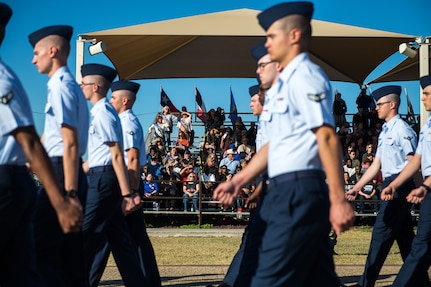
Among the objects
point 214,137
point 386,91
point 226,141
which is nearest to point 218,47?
point 226,141

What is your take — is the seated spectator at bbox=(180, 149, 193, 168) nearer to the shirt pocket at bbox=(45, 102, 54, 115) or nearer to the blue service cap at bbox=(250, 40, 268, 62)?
the blue service cap at bbox=(250, 40, 268, 62)

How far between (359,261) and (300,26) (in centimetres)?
792

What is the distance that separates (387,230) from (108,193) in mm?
3001

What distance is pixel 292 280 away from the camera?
4.33m

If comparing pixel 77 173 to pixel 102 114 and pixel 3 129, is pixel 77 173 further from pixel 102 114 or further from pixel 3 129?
pixel 102 114

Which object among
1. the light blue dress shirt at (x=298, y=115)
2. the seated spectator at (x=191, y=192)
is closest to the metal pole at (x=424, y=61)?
the seated spectator at (x=191, y=192)

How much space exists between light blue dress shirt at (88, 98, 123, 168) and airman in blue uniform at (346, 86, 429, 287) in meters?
2.62

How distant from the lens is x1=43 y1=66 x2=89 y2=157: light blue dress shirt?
214 inches

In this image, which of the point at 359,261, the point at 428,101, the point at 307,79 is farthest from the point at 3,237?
the point at 359,261

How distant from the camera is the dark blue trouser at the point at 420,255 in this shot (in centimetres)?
745

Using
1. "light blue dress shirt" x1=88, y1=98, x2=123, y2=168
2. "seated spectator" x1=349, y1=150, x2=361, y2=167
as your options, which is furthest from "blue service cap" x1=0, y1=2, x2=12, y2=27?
"seated spectator" x1=349, y1=150, x2=361, y2=167

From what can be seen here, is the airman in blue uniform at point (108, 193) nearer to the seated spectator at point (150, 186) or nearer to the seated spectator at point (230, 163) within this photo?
the seated spectator at point (150, 186)

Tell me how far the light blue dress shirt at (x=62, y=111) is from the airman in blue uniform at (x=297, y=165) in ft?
4.60

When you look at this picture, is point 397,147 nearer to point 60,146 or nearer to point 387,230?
point 387,230
